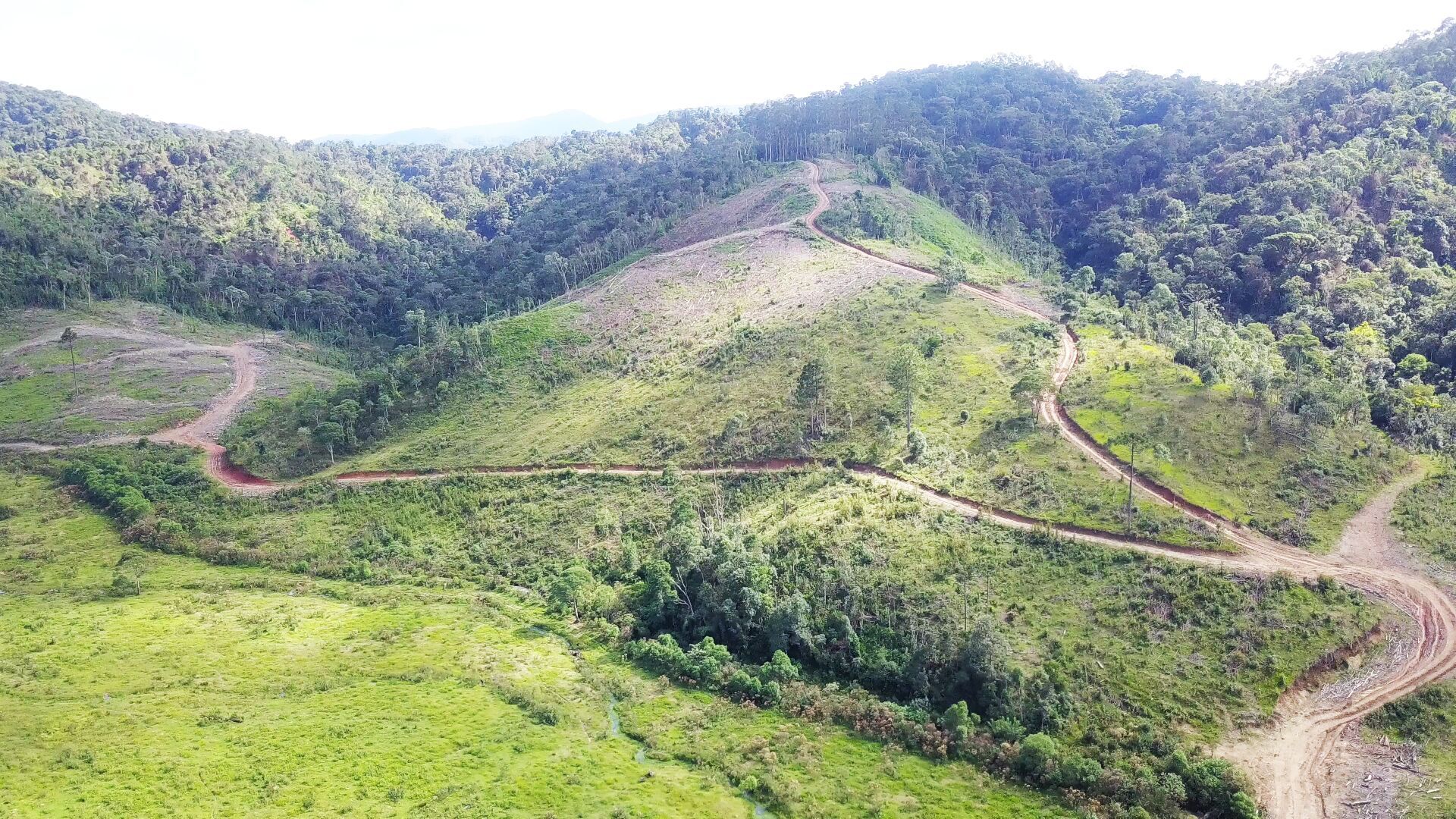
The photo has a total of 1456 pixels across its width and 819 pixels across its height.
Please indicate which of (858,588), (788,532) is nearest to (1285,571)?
(858,588)

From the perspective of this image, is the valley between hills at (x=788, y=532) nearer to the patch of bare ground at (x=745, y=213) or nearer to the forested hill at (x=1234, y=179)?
the forested hill at (x=1234, y=179)

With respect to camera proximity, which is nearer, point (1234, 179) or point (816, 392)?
point (816, 392)

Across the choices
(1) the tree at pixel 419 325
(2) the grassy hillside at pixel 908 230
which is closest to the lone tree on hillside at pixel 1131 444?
(2) the grassy hillside at pixel 908 230

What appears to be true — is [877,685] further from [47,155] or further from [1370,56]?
[47,155]

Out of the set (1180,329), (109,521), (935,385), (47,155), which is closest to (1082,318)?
(1180,329)

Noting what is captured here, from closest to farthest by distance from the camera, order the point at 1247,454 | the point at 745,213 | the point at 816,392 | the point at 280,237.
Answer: the point at 1247,454 < the point at 816,392 < the point at 745,213 < the point at 280,237

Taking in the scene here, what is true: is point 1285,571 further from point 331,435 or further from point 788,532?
point 331,435
